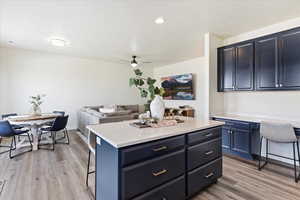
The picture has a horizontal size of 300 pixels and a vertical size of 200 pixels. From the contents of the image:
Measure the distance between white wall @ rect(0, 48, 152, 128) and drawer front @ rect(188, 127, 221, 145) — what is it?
5.10m

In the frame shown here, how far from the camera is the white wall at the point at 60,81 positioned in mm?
4785

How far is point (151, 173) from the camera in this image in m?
1.47

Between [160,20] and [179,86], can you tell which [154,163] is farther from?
[179,86]

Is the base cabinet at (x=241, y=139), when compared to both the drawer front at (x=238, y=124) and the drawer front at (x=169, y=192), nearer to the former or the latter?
the drawer front at (x=238, y=124)

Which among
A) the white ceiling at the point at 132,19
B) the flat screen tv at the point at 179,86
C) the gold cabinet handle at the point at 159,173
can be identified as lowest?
the gold cabinet handle at the point at 159,173

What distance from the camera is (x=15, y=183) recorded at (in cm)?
225

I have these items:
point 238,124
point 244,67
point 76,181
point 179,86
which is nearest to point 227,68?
point 244,67

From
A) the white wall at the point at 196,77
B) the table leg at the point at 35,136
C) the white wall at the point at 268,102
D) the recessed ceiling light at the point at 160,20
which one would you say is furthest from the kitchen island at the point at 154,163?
the white wall at the point at 196,77

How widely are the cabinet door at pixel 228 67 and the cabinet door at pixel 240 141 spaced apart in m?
0.97

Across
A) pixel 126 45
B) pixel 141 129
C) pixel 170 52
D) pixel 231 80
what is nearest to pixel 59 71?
pixel 126 45

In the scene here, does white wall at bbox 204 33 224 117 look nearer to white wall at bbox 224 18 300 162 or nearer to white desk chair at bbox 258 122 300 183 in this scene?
white wall at bbox 224 18 300 162

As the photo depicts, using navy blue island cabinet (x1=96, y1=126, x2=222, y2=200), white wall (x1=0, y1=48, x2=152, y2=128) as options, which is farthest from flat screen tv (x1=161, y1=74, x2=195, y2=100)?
navy blue island cabinet (x1=96, y1=126, x2=222, y2=200)

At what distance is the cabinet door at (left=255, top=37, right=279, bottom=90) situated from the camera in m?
2.77

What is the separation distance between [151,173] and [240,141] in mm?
2363
